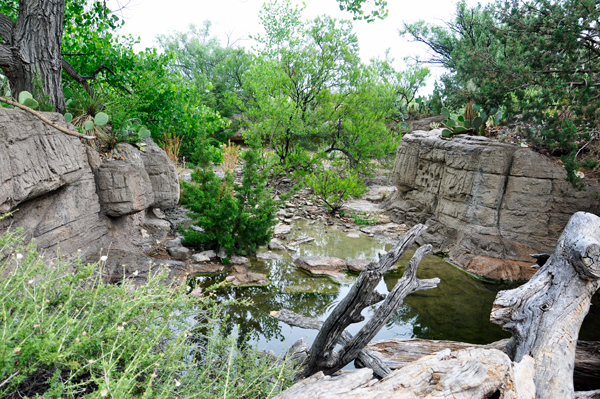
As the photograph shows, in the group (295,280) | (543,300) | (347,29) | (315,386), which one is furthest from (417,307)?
(347,29)

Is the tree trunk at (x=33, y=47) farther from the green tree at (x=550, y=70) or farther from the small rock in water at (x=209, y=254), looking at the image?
the green tree at (x=550, y=70)

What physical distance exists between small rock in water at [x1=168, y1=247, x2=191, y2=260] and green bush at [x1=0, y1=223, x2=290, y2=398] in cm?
347

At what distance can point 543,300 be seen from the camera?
120 inches

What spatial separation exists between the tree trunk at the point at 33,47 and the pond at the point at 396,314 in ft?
12.2

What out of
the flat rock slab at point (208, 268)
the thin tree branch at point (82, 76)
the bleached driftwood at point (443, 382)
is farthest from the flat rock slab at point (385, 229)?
the bleached driftwood at point (443, 382)

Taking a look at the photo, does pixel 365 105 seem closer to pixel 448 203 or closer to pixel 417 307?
pixel 448 203

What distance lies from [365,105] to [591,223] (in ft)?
25.3

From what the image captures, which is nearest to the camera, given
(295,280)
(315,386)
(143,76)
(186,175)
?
(315,386)

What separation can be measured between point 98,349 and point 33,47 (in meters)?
5.30

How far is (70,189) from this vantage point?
16.2 ft

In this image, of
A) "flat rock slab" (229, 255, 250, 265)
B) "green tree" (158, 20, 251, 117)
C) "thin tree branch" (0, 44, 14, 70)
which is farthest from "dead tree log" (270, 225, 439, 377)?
"green tree" (158, 20, 251, 117)

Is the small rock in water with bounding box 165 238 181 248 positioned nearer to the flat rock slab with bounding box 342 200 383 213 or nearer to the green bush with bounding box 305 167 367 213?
the green bush with bounding box 305 167 367 213

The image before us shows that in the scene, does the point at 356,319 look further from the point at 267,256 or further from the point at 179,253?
the point at 179,253

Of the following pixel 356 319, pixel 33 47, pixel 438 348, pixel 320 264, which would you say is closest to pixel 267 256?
pixel 320 264
